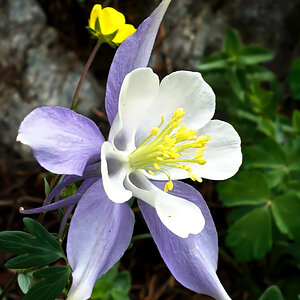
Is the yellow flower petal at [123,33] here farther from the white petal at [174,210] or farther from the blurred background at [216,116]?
the blurred background at [216,116]

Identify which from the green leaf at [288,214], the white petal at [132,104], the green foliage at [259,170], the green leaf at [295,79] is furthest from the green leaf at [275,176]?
the white petal at [132,104]

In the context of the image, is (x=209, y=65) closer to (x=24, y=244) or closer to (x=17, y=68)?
(x=17, y=68)

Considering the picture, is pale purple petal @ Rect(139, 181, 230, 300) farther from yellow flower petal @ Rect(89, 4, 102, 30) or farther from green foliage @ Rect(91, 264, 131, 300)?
green foliage @ Rect(91, 264, 131, 300)

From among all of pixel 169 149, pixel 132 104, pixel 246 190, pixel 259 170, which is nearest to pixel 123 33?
pixel 132 104

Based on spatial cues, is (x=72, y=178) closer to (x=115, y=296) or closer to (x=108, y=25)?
(x=108, y=25)

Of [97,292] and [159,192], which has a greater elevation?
[159,192]

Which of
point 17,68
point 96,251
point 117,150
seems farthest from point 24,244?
point 17,68

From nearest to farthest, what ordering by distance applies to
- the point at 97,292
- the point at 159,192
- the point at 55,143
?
the point at 55,143, the point at 159,192, the point at 97,292
